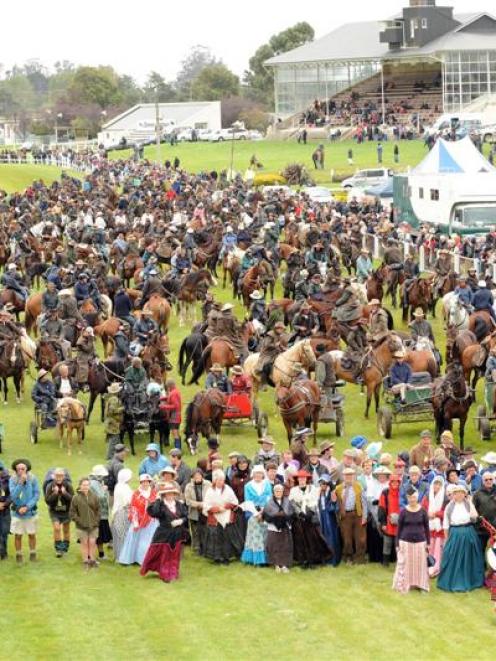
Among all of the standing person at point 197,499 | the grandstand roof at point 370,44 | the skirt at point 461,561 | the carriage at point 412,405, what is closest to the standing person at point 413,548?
the skirt at point 461,561

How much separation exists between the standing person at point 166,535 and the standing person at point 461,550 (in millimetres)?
2949

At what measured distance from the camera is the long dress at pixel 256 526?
65.9 ft

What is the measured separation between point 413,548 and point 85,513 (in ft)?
12.5

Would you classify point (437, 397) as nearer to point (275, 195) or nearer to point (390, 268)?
point (390, 268)

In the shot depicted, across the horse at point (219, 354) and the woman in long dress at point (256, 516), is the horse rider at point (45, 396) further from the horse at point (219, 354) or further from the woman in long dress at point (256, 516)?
the woman in long dress at point (256, 516)

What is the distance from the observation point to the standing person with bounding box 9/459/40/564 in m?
20.3

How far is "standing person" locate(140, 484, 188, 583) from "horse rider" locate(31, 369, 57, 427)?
7.71m

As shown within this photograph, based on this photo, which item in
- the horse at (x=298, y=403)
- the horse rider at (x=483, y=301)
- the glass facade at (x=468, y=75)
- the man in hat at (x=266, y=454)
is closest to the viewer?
the man in hat at (x=266, y=454)

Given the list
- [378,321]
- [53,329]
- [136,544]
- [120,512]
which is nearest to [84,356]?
[53,329]

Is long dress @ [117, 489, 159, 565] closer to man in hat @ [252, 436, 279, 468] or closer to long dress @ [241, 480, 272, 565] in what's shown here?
long dress @ [241, 480, 272, 565]

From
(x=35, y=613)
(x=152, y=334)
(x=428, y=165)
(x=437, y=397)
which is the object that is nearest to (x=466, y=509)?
(x=35, y=613)

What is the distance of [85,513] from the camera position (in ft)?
65.7

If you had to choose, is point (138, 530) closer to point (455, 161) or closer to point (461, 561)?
point (461, 561)

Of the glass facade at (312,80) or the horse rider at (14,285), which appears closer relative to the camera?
the horse rider at (14,285)
